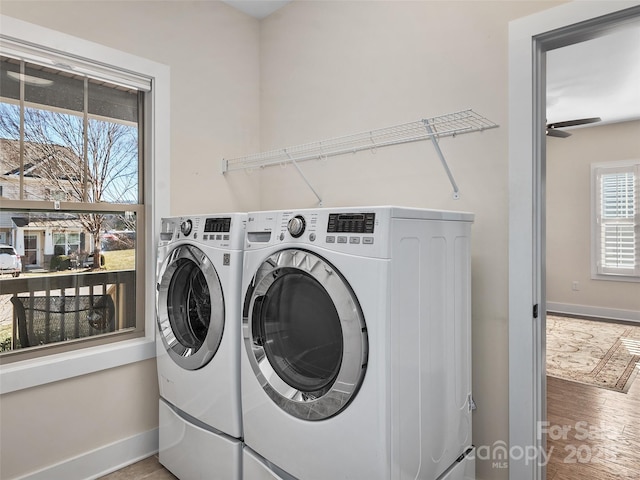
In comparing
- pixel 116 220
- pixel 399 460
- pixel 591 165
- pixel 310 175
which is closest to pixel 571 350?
pixel 591 165

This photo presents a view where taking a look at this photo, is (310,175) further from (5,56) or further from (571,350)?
(571,350)

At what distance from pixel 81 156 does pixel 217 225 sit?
977 mm

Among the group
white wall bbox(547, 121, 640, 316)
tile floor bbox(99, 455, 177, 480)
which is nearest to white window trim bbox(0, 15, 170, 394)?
tile floor bbox(99, 455, 177, 480)

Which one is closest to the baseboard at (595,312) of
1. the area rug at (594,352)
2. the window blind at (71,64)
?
the area rug at (594,352)

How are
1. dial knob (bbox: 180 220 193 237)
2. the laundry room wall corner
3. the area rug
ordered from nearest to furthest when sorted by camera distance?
the laundry room wall corner, dial knob (bbox: 180 220 193 237), the area rug

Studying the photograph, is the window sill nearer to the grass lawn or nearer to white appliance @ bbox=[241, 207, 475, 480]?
the grass lawn

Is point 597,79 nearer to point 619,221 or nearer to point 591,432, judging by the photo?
point 619,221

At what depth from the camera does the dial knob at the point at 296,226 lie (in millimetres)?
1280

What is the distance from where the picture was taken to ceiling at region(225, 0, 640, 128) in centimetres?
281

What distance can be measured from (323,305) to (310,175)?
4.28 ft

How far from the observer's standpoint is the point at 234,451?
157cm

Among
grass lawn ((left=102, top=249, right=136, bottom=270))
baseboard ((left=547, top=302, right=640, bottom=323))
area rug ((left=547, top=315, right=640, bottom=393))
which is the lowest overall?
area rug ((left=547, top=315, right=640, bottom=393))

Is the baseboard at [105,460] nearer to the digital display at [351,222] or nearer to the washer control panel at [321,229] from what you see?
the washer control panel at [321,229]

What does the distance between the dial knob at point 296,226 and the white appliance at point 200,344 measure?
1.20ft
